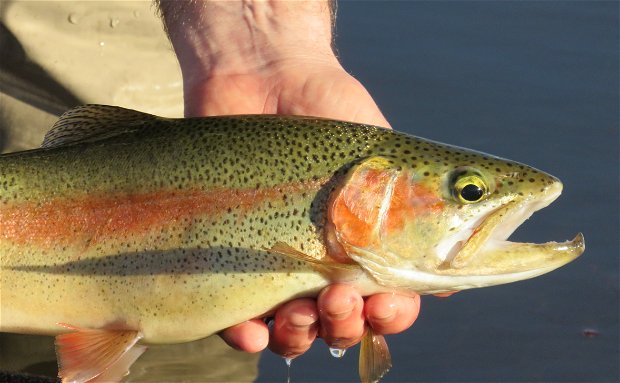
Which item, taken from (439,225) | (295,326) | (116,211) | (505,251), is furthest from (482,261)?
(116,211)

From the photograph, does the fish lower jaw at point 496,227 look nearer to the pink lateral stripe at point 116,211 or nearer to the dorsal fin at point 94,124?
the pink lateral stripe at point 116,211

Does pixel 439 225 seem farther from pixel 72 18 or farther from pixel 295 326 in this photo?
pixel 72 18

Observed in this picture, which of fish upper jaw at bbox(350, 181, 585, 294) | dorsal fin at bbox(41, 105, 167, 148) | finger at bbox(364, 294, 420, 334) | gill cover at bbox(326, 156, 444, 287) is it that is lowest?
finger at bbox(364, 294, 420, 334)

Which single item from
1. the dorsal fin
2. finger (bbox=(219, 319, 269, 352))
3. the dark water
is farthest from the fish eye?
the dark water

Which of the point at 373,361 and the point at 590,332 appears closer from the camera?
the point at 373,361

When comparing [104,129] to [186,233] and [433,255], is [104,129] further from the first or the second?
[433,255]

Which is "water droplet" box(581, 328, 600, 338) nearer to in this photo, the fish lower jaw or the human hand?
the human hand
